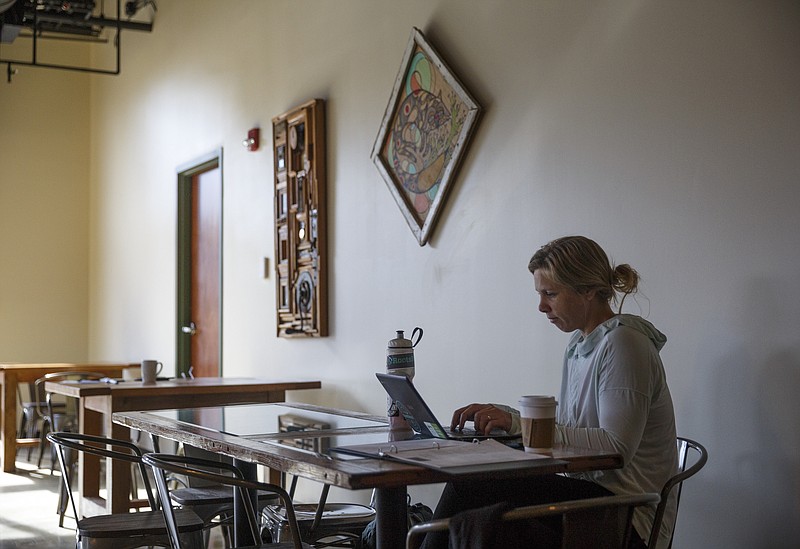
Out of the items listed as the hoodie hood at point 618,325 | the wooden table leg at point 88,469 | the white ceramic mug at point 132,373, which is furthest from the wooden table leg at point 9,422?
the hoodie hood at point 618,325

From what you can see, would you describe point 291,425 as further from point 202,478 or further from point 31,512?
point 31,512

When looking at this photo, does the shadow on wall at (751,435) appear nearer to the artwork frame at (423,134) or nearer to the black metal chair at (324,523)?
the black metal chair at (324,523)

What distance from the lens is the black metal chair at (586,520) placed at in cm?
172

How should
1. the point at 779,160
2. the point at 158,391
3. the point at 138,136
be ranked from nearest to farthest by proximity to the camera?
the point at 779,160
the point at 158,391
the point at 138,136

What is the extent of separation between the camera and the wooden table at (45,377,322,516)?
4.46m

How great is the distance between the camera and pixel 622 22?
321 centimetres

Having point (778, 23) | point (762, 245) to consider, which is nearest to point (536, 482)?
point (762, 245)

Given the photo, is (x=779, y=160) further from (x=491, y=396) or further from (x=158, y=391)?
(x=158, y=391)

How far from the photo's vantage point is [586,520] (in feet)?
5.92

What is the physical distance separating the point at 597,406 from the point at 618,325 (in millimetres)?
207

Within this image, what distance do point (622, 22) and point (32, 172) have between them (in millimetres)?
7503

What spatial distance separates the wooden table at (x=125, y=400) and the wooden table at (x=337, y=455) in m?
1.55

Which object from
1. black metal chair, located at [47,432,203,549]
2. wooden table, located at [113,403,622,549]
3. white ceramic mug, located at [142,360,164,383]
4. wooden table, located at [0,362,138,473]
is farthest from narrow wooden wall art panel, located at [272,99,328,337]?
wooden table, located at [0,362,138,473]

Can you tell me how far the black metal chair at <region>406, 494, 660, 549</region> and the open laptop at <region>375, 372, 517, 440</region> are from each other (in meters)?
0.35
